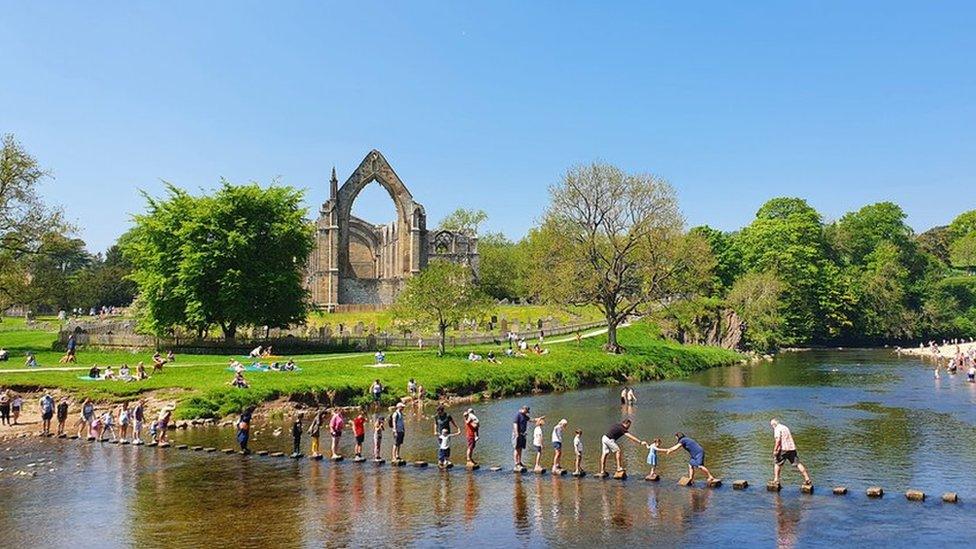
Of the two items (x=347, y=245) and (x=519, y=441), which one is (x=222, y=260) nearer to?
(x=519, y=441)

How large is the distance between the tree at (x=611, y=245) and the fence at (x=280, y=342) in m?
8.35

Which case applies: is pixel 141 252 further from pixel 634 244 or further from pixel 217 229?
pixel 634 244

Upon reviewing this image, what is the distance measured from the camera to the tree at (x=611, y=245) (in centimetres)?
6419

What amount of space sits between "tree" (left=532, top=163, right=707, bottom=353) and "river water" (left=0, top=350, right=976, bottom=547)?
27.6 meters

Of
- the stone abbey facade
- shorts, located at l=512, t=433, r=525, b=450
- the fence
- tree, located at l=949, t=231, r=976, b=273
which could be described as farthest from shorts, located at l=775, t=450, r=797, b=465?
tree, located at l=949, t=231, r=976, b=273

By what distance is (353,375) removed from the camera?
149ft

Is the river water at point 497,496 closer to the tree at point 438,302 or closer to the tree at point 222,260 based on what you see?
the tree at point 438,302

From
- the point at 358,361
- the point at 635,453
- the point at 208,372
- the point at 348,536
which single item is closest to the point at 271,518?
the point at 348,536

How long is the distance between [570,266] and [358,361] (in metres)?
20.6

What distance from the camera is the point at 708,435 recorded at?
33.4 metres

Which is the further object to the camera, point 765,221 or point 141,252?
point 765,221

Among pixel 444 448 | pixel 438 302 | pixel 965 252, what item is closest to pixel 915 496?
pixel 444 448

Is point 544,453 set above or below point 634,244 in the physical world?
below

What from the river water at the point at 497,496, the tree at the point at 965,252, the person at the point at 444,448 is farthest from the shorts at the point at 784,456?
the tree at the point at 965,252
